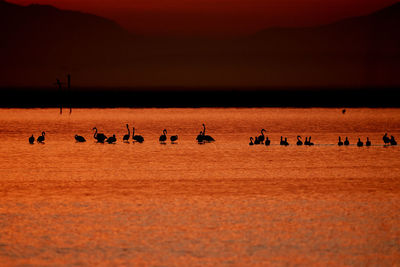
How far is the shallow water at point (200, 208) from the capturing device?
37.9 ft

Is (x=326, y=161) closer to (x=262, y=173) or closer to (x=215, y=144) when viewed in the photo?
(x=262, y=173)

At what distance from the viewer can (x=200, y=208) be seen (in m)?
15.3

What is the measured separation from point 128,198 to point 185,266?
6.12 meters

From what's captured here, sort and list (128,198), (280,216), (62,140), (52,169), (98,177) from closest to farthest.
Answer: (280,216) → (128,198) → (98,177) → (52,169) → (62,140)

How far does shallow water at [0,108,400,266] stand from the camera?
1155 cm

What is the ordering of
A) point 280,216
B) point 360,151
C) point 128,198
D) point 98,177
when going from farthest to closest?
point 360,151 → point 98,177 → point 128,198 → point 280,216

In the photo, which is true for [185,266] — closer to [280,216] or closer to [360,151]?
[280,216]

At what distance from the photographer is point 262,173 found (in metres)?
21.3

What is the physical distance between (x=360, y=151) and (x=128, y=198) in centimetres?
1505

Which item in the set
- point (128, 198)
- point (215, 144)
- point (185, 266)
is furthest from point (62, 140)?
point (185, 266)

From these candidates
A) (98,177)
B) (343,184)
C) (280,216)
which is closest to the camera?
(280,216)

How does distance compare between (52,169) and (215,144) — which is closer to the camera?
(52,169)

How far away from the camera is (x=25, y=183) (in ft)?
63.5

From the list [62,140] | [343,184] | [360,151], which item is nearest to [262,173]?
[343,184]
